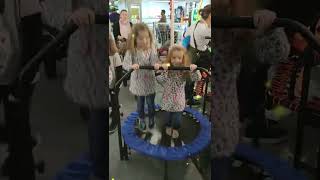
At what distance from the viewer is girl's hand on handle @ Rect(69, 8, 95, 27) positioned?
3.09 feet

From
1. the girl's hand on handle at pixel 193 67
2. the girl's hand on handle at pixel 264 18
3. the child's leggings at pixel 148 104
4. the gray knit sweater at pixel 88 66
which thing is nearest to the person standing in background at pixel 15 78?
the gray knit sweater at pixel 88 66

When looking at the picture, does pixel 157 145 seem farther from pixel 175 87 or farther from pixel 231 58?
pixel 231 58

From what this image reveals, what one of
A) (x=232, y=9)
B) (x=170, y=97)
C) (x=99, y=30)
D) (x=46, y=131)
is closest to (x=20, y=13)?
(x=99, y=30)

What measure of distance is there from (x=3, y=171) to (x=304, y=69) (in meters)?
1.02

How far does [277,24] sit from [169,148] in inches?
19.4

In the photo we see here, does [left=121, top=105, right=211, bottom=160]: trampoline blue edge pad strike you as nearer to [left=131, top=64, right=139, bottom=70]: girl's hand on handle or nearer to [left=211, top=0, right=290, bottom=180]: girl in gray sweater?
[left=211, top=0, right=290, bottom=180]: girl in gray sweater

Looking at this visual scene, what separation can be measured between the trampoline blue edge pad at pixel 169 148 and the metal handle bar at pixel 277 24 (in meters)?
0.28

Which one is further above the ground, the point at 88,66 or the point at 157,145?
the point at 88,66

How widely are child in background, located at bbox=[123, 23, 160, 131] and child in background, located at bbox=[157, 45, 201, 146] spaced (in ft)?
0.12

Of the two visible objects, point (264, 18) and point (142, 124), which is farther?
point (142, 124)

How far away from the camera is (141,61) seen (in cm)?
96

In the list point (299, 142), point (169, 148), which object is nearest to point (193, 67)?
point (169, 148)

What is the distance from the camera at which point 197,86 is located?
0.98 m

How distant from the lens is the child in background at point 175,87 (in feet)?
3.13
